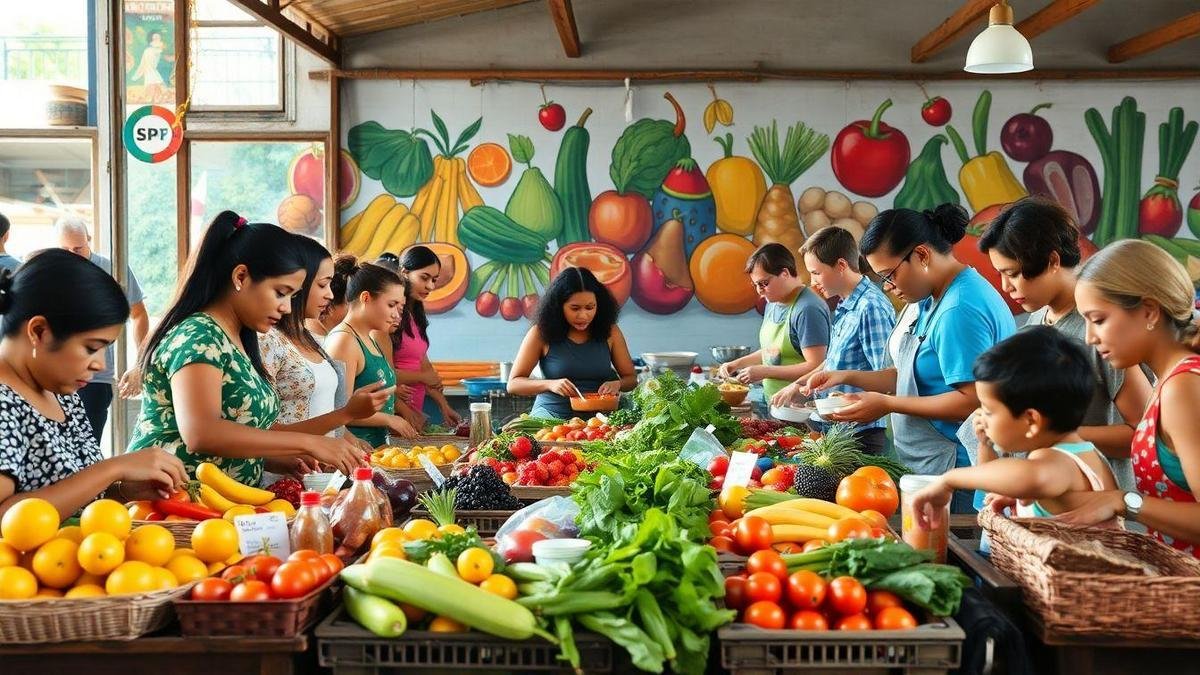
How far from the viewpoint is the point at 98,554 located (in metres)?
1.88

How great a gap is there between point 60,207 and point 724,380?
12.6ft

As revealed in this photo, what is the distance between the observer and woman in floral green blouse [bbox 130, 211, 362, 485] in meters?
2.63

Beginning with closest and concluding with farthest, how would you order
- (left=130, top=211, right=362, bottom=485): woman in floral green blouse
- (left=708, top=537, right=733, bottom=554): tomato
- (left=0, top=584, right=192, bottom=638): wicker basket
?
(left=0, top=584, right=192, bottom=638): wicker basket, (left=708, top=537, right=733, bottom=554): tomato, (left=130, top=211, right=362, bottom=485): woman in floral green blouse

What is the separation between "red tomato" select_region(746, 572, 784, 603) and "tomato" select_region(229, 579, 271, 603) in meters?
0.87

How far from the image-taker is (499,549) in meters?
2.18

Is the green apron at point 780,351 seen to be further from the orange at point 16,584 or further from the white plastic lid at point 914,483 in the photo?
the orange at point 16,584

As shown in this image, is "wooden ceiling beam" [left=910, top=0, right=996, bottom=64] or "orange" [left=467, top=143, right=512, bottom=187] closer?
"wooden ceiling beam" [left=910, top=0, right=996, bottom=64]

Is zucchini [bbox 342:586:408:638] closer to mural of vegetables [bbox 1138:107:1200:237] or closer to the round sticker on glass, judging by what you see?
the round sticker on glass

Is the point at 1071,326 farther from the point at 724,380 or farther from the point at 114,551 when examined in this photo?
Result: the point at 724,380

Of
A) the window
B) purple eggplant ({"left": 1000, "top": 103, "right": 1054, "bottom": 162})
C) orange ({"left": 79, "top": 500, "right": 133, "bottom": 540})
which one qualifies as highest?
the window

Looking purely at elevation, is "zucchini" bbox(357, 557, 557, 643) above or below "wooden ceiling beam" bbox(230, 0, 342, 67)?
below

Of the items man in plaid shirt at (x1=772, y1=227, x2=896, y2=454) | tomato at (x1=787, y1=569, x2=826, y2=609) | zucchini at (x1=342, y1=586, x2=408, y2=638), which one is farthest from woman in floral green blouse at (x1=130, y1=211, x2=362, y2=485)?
Result: man in plaid shirt at (x1=772, y1=227, x2=896, y2=454)

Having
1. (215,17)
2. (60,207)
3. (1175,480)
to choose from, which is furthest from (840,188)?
(1175,480)

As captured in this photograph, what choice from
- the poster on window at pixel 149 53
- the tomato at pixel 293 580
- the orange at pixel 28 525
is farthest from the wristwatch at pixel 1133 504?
the poster on window at pixel 149 53
